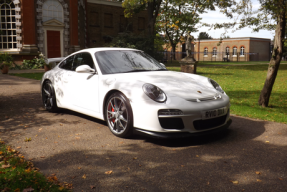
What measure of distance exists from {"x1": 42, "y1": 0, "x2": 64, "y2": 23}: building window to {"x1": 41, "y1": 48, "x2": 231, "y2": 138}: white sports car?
62.5 feet

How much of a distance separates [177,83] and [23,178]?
9.21 ft

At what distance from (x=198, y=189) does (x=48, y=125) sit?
3802 millimetres

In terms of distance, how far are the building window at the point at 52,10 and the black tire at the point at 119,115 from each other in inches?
817

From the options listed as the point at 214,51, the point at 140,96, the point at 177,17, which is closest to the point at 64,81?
the point at 140,96

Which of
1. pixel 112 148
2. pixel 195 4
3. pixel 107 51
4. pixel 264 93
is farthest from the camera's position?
pixel 195 4

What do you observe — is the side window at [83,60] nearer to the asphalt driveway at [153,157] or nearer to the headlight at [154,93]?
the asphalt driveway at [153,157]

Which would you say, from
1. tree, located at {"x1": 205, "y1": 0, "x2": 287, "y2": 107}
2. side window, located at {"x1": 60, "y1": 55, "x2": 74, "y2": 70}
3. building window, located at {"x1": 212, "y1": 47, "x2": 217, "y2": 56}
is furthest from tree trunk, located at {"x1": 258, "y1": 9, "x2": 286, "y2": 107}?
building window, located at {"x1": 212, "y1": 47, "x2": 217, "y2": 56}

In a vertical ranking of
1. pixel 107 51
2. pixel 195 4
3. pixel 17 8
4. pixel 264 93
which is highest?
pixel 17 8

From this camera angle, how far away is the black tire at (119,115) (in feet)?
15.9

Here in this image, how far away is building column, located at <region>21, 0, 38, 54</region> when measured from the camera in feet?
73.3

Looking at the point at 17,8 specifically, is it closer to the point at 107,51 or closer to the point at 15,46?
the point at 15,46

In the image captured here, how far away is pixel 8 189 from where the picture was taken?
3.16 m

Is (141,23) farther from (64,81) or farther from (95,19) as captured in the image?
(64,81)

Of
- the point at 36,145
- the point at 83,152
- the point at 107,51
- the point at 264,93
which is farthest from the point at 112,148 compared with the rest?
the point at 264,93
